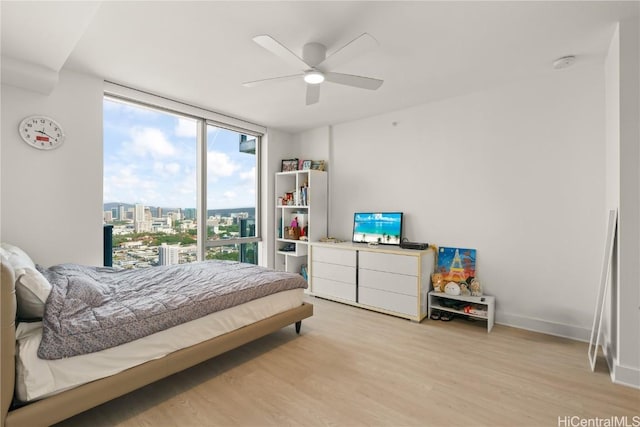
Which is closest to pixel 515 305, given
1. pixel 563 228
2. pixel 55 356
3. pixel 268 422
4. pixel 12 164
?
pixel 563 228

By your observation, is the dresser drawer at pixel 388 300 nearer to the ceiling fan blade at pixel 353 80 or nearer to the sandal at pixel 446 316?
the sandal at pixel 446 316

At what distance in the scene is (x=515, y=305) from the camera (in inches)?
125

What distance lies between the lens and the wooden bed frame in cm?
139

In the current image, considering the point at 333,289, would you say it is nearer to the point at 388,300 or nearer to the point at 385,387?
the point at 388,300

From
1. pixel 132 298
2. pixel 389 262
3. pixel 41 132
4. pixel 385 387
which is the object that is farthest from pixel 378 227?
pixel 41 132

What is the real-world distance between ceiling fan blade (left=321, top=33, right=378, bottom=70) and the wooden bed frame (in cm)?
219

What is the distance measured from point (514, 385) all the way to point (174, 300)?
2.42 metres

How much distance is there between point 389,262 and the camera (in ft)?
11.6

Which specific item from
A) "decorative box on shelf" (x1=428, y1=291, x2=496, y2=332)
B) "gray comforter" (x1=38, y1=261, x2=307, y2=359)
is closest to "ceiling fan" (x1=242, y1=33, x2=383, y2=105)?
"gray comforter" (x1=38, y1=261, x2=307, y2=359)

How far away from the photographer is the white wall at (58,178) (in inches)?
100

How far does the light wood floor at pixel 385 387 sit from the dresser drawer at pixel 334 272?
1.01 m
